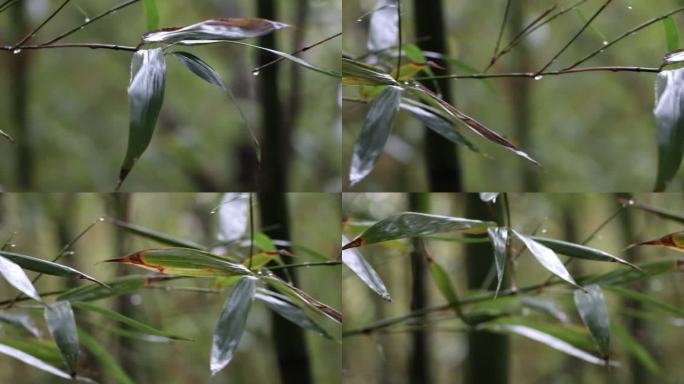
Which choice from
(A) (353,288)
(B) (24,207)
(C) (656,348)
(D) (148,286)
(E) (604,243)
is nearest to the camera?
(D) (148,286)

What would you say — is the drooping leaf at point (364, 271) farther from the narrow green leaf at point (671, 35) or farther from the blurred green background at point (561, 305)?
the blurred green background at point (561, 305)

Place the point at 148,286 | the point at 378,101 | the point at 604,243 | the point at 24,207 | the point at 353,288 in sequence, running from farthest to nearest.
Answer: the point at 604,243 < the point at 353,288 < the point at 24,207 < the point at 148,286 < the point at 378,101

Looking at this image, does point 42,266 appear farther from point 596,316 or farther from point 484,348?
point 484,348

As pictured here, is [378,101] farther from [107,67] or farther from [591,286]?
[107,67]

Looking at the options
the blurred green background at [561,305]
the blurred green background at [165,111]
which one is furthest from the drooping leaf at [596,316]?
the blurred green background at [165,111]

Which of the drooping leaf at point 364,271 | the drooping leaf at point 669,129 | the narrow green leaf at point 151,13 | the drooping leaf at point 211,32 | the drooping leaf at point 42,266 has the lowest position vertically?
the drooping leaf at point 364,271

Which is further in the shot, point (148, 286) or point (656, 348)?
point (656, 348)

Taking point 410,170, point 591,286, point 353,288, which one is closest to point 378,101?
point 591,286
